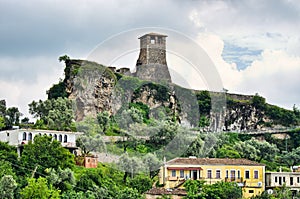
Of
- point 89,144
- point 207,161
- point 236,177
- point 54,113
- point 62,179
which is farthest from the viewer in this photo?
point 54,113

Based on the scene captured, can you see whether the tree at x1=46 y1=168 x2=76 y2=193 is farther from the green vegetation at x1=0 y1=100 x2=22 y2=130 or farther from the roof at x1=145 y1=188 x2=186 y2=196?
the green vegetation at x1=0 y1=100 x2=22 y2=130

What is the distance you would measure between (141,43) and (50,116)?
14687 mm

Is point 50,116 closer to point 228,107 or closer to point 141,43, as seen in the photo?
point 141,43

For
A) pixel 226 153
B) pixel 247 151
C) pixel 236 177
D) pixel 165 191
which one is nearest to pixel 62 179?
pixel 165 191

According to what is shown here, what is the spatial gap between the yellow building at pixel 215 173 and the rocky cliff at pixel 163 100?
15.0 metres

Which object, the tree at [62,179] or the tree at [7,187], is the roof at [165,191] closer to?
the tree at [62,179]

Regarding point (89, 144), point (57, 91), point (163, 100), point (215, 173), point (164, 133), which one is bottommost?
point (215, 173)

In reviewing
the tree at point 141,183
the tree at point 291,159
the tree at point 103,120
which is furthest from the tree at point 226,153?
the tree at point 141,183

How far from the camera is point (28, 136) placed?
179 ft

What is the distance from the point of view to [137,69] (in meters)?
75.9

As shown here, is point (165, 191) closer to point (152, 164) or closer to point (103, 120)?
point (152, 164)

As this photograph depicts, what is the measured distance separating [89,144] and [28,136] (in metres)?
4.60

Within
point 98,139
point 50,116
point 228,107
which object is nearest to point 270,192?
point 98,139

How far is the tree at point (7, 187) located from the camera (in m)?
43.7
